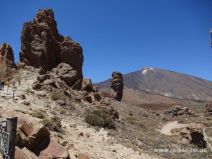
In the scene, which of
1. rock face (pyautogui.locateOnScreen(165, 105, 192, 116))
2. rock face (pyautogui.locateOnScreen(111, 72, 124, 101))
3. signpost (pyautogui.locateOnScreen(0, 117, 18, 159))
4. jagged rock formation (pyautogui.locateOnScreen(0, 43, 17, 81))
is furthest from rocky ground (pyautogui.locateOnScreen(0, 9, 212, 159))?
rock face (pyautogui.locateOnScreen(111, 72, 124, 101))

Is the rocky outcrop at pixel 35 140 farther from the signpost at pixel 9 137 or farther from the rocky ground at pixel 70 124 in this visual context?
the signpost at pixel 9 137

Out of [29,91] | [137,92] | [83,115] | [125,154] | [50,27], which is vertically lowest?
[125,154]

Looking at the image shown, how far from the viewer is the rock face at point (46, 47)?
26438 millimetres

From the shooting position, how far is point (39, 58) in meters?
26.1

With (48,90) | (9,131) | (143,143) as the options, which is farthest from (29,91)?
(9,131)

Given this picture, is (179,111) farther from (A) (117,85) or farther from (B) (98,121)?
(B) (98,121)

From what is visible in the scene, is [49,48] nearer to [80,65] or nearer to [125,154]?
[80,65]

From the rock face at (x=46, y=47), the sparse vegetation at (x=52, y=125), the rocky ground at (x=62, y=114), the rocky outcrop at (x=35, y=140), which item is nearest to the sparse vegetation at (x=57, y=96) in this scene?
the rocky ground at (x=62, y=114)

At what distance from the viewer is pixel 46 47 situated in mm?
26922

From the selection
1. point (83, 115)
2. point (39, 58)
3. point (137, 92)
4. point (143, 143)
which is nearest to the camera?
point (143, 143)

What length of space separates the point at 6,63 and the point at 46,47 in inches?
170

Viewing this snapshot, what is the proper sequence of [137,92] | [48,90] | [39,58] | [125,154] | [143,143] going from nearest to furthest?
[125,154] → [143,143] → [48,90] → [39,58] → [137,92]

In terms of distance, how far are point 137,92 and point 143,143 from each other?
442ft

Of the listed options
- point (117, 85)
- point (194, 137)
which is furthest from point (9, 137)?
point (117, 85)
